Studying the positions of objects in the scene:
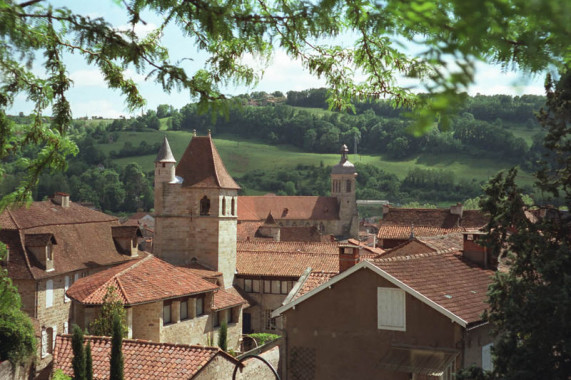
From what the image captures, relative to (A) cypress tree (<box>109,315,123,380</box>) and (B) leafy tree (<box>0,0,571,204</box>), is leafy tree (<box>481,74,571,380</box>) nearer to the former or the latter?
(B) leafy tree (<box>0,0,571,204</box>)

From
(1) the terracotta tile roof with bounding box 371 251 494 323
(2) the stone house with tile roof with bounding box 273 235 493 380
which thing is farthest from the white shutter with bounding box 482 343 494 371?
(1) the terracotta tile roof with bounding box 371 251 494 323

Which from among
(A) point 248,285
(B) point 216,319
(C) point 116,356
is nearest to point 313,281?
(C) point 116,356

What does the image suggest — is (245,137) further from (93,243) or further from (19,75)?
(19,75)

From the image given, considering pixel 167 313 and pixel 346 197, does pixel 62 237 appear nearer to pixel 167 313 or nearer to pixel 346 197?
pixel 167 313

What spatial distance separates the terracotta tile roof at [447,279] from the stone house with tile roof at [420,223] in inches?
844

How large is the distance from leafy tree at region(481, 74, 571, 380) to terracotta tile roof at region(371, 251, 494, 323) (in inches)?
128

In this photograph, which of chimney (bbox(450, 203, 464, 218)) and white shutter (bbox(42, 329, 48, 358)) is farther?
chimney (bbox(450, 203, 464, 218))

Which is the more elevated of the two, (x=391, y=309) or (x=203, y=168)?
(x=203, y=168)

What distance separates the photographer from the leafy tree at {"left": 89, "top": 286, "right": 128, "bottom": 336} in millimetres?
28469

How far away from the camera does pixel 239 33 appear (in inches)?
209

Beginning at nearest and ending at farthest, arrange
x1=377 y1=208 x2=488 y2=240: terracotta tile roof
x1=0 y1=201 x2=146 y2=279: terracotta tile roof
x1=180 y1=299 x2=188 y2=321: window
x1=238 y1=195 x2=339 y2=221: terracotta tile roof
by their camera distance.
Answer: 1. x1=0 y1=201 x2=146 y2=279: terracotta tile roof
2. x1=180 y1=299 x2=188 y2=321: window
3. x1=377 y1=208 x2=488 y2=240: terracotta tile roof
4. x1=238 y1=195 x2=339 y2=221: terracotta tile roof

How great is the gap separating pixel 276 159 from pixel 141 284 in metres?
119

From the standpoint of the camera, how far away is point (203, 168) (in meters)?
44.4

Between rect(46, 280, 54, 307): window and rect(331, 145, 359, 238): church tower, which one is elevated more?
rect(331, 145, 359, 238): church tower
